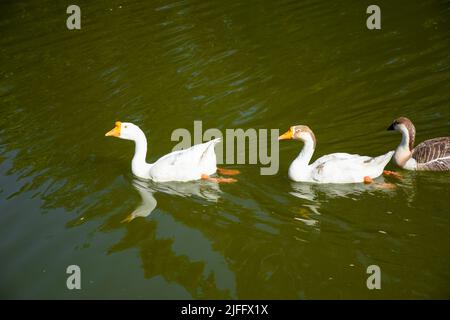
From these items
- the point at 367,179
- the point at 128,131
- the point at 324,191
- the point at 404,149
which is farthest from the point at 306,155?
the point at 128,131

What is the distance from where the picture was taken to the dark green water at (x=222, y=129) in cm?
656

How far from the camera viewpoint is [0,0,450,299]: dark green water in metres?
6.56

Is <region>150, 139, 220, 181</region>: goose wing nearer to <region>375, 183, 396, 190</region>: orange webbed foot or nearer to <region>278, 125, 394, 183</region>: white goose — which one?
<region>278, 125, 394, 183</region>: white goose

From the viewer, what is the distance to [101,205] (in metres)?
8.30

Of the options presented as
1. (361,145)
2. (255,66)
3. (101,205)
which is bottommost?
(101,205)

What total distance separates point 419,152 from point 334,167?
5.44 ft

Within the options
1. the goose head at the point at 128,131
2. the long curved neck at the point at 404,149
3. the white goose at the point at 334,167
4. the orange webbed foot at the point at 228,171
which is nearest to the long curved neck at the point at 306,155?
the white goose at the point at 334,167

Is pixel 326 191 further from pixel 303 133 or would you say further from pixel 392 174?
pixel 392 174

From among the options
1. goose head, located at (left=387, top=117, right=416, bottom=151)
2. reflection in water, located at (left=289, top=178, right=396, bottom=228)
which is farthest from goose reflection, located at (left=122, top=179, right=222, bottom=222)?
goose head, located at (left=387, top=117, right=416, bottom=151)

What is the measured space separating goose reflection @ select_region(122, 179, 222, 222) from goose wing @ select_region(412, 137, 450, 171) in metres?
3.41

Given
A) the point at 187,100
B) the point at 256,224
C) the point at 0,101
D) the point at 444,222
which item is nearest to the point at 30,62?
the point at 0,101

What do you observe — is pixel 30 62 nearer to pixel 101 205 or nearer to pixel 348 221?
pixel 101 205

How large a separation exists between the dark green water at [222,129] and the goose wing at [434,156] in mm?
201

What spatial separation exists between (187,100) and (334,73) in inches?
140
